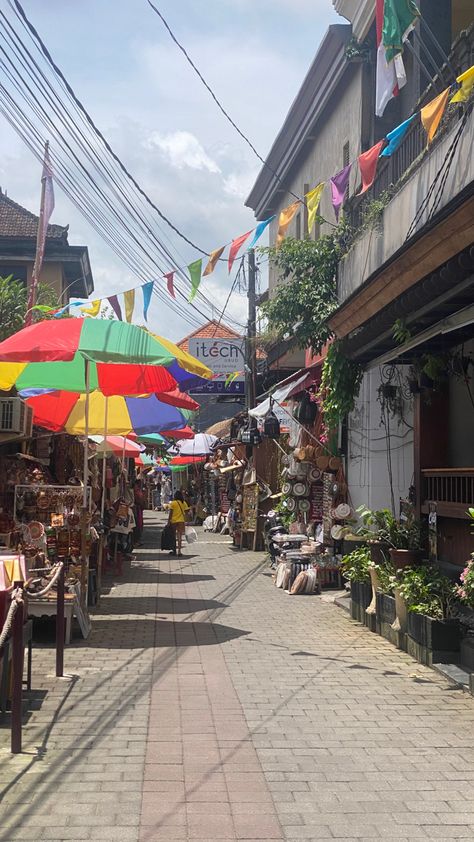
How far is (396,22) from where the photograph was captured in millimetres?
8352

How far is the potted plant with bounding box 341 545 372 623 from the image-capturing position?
11.2 meters

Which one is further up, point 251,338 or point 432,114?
point 251,338

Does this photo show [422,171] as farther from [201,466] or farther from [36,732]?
[201,466]

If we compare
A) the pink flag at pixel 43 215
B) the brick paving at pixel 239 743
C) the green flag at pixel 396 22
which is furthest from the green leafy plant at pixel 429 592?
the pink flag at pixel 43 215

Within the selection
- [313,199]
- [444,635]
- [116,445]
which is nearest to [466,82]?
[313,199]

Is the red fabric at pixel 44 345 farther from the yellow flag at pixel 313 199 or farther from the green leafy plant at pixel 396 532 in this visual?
the green leafy plant at pixel 396 532

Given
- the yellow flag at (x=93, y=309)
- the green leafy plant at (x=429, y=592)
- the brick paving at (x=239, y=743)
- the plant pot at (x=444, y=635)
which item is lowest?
the brick paving at (x=239, y=743)

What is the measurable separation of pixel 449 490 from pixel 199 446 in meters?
23.4

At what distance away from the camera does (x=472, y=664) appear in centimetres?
797

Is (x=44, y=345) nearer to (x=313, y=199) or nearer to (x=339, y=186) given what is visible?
(x=313, y=199)

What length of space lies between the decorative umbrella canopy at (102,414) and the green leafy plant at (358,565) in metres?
4.95

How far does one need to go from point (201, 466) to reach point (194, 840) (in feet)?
133

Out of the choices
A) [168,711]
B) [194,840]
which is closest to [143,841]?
[194,840]

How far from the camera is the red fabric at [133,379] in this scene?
459 inches
